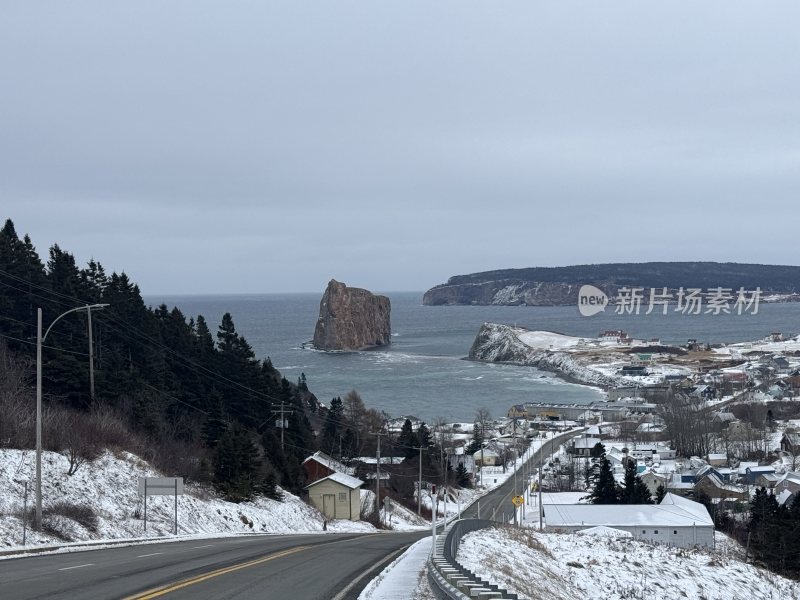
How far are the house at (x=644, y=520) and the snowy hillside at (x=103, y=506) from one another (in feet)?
72.9

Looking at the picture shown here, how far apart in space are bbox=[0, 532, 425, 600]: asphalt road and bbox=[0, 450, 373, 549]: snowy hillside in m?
3.76

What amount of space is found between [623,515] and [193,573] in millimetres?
43707

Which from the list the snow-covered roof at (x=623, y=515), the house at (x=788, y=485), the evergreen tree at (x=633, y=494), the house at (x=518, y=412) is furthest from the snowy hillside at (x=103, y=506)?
the house at (x=518, y=412)

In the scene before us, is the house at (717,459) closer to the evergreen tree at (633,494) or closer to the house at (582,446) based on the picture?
the house at (582,446)

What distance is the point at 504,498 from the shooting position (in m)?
67.9

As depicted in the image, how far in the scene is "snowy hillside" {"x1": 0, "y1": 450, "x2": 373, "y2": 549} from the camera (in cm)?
2406

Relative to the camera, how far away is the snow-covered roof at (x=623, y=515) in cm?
5322

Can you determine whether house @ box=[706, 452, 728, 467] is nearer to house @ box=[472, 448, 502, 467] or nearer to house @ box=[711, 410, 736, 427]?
house @ box=[711, 410, 736, 427]

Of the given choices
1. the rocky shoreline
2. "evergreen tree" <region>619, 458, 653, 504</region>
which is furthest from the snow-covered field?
the rocky shoreline

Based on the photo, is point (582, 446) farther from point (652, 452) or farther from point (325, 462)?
point (325, 462)

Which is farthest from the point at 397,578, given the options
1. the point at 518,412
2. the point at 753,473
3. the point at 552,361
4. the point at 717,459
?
the point at 552,361

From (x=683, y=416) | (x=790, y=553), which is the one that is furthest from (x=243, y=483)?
(x=683, y=416)

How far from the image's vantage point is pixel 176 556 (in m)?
18.4

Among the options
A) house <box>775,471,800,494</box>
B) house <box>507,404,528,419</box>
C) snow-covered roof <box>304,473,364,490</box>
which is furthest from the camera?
house <box>507,404,528,419</box>
